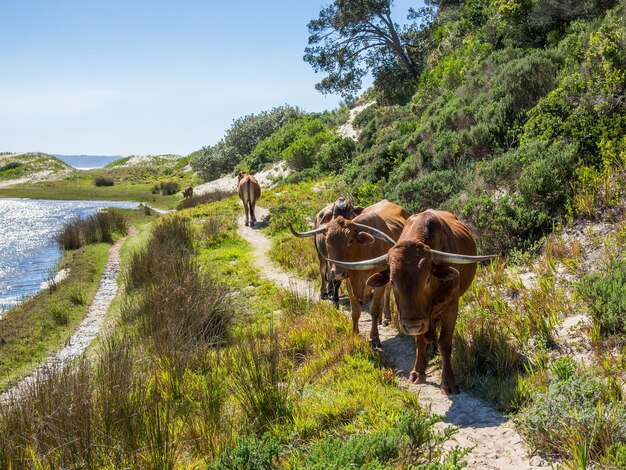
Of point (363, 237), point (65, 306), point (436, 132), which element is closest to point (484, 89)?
point (436, 132)

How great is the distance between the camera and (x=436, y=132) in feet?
49.2

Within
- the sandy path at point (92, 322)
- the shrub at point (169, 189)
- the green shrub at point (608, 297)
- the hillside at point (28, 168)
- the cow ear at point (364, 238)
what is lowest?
the sandy path at point (92, 322)

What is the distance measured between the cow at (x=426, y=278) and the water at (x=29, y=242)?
12.1 metres

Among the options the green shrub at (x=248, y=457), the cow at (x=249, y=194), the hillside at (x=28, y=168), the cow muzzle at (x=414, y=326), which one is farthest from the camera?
the hillside at (x=28, y=168)

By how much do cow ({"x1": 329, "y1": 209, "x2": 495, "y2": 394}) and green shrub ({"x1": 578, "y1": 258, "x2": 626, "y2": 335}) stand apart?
1264 millimetres

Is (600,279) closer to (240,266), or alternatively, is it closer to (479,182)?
(479,182)

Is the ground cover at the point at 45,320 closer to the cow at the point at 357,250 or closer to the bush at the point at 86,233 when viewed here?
the bush at the point at 86,233

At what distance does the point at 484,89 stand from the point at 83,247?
49.7 ft

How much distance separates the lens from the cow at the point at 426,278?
14.7 ft

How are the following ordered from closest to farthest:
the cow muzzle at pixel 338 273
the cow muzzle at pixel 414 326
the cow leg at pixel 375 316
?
the cow muzzle at pixel 414 326
the cow muzzle at pixel 338 273
the cow leg at pixel 375 316

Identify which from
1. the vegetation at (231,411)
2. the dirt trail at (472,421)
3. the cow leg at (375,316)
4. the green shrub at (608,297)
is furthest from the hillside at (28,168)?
the green shrub at (608,297)

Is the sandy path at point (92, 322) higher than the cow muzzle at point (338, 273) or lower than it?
lower

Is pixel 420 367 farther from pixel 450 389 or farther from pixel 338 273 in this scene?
pixel 338 273

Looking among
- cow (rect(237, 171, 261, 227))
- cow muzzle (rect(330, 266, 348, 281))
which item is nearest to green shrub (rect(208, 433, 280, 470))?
cow muzzle (rect(330, 266, 348, 281))
